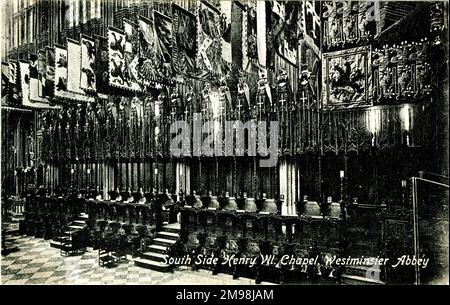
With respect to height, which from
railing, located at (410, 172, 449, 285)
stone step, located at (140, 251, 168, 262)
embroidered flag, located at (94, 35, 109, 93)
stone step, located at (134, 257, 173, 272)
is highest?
embroidered flag, located at (94, 35, 109, 93)

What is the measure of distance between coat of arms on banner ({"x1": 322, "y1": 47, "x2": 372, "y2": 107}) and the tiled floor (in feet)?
16.4

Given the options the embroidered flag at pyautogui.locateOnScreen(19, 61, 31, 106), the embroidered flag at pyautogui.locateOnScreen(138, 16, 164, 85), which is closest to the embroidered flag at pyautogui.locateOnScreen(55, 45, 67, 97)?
the embroidered flag at pyautogui.locateOnScreen(19, 61, 31, 106)

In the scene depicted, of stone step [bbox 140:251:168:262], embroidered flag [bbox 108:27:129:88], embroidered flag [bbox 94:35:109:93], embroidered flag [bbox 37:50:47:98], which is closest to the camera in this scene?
embroidered flag [bbox 108:27:129:88]

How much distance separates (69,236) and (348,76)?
1070 centimetres

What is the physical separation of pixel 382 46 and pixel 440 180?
317cm

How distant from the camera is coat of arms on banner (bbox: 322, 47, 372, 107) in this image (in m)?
7.14

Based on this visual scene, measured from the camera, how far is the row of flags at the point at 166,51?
23.6 ft

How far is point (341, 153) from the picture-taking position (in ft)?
27.0

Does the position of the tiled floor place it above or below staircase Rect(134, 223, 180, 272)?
below

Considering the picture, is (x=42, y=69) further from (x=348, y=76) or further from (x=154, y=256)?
(x=348, y=76)

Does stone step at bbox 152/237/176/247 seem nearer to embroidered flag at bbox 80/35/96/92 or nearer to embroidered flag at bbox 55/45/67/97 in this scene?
embroidered flag at bbox 80/35/96/92

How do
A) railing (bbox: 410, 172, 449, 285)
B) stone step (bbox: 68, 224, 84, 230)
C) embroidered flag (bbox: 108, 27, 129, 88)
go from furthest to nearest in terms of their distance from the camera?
stone step (bbox: 68, 224, 84, 230)
embroidered flag (bbox: 108, 27, 129, 88)
railing (bbox: 410, 172, 449, 285)

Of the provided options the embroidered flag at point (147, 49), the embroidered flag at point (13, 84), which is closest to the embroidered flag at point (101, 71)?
the embroidered flag at point (147, 49)

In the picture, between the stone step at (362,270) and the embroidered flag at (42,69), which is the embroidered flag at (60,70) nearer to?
the embroidered flag at (42,69)
